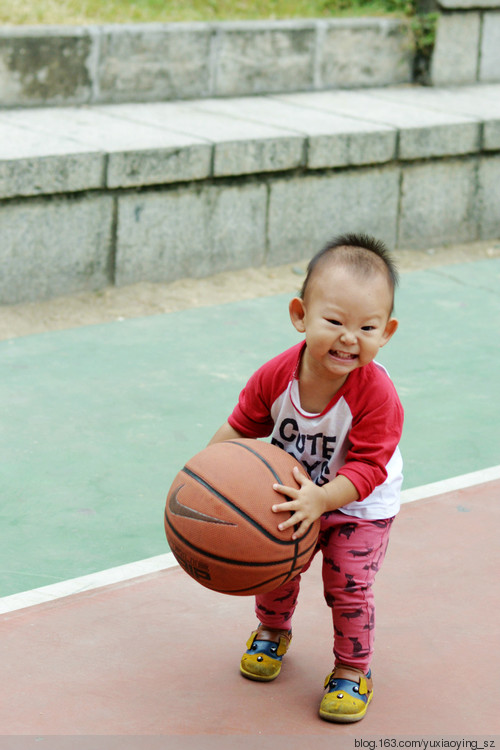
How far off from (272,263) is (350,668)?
4.99 metres

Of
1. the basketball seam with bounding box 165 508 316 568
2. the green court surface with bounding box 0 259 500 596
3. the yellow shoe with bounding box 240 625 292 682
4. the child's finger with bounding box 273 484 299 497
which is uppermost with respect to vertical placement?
the child's finger with bounding box 273 484 299 497

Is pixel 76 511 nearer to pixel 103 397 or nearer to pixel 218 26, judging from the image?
pixel 103 397

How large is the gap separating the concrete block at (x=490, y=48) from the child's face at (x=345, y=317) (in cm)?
770

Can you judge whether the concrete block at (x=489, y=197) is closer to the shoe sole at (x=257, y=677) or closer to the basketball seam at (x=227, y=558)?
the shoe sole at (x=257, y=677)

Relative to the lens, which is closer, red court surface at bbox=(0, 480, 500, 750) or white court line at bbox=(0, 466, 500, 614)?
red court surface at bbox=(0, 480, 500, 750)

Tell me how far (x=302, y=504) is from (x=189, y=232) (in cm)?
466

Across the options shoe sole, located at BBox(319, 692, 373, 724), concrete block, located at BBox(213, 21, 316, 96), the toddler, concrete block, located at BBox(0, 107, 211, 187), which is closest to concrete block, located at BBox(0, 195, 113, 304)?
concrete block, located at BBox(0, 107, 211, 187)

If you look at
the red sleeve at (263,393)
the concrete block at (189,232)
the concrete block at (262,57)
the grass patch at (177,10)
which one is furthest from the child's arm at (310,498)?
the concrete block at (262,57)

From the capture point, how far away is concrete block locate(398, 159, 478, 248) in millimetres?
8516

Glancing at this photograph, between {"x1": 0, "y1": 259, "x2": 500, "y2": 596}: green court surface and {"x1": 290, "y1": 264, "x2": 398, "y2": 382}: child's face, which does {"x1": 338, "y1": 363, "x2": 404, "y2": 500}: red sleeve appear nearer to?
{"x1": 290, "y1": 264, "x2": 398, "y2": 382}: child's face

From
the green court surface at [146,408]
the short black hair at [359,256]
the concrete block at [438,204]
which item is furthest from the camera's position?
the concrete block at [438,204]

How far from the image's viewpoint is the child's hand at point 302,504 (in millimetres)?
2887

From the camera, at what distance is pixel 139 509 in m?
4.35

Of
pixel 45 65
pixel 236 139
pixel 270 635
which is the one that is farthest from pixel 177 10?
pixel 270 635
